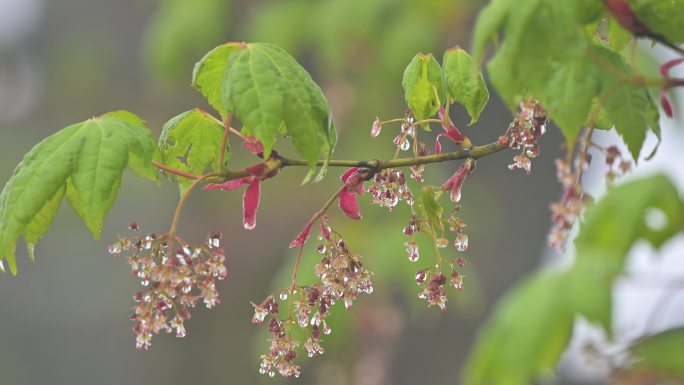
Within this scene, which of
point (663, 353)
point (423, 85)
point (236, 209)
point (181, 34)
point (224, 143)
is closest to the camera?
point (663, 353)

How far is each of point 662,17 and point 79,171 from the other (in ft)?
1.98

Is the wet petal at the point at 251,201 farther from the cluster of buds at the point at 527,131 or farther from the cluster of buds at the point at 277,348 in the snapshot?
the cluster of buds at the point at 527,131

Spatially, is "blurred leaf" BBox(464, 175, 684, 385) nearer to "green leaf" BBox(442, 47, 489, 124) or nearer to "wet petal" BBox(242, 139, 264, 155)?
"green leaf" BBox(442, 47, 489, 124)

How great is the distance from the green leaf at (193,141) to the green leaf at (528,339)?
404mm

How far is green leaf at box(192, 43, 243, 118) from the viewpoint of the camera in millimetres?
1179

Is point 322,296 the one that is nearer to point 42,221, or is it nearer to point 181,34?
point 42,221

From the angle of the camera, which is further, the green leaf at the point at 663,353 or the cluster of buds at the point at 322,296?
the cluster of buds at the point at 322,296

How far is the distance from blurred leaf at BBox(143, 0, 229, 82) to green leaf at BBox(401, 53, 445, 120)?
107 inches

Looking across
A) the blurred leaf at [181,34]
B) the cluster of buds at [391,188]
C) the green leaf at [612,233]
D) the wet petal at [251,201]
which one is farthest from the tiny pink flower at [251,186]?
the blurred leaf at [181,34]

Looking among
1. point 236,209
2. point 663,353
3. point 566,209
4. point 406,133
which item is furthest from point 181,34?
point 663,353

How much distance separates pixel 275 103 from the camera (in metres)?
1.05

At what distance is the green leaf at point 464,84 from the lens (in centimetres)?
116

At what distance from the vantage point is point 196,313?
5535 mm

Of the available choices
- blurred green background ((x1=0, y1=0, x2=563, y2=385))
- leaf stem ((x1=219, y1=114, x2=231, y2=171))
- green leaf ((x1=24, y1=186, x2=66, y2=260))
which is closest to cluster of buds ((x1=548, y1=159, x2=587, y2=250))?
leaf stem ((x1=219, y1=114, x2=231, y2=171))
